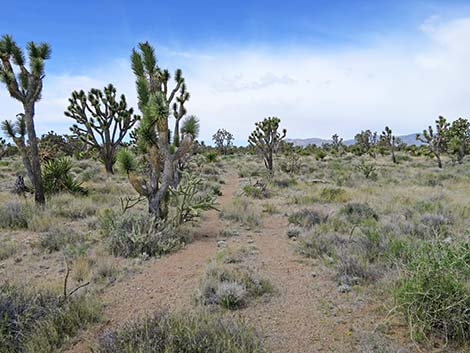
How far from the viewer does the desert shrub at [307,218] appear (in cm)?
862

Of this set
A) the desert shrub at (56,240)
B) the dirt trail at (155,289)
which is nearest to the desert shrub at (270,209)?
the dirt trail at (155,289)

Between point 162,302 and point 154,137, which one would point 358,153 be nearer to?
point 154,137

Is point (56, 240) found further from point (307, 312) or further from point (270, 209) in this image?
point (270, 209)

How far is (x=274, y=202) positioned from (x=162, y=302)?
26.8ft

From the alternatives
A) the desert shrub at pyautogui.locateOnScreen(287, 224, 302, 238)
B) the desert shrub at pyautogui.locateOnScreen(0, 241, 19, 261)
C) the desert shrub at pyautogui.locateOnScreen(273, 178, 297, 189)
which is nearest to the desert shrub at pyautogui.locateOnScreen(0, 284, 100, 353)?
the desert shrub at pyautogui.locateOnScreen(0, 241, 19, 261)

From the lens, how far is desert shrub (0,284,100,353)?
3.37 metres

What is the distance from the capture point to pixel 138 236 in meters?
6.74

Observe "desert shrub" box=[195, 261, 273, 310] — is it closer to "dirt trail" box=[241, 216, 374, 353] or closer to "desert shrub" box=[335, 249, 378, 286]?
"dirt trail" box=[241, 216, 374, 353]

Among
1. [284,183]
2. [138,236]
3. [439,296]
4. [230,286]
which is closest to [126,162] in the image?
[138,236]

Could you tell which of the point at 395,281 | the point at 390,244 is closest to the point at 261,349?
the point at 395,281

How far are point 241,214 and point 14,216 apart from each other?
19.8ft

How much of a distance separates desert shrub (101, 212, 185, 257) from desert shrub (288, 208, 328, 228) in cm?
310

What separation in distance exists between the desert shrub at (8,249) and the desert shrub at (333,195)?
357 inches

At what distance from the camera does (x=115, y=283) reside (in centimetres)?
528
